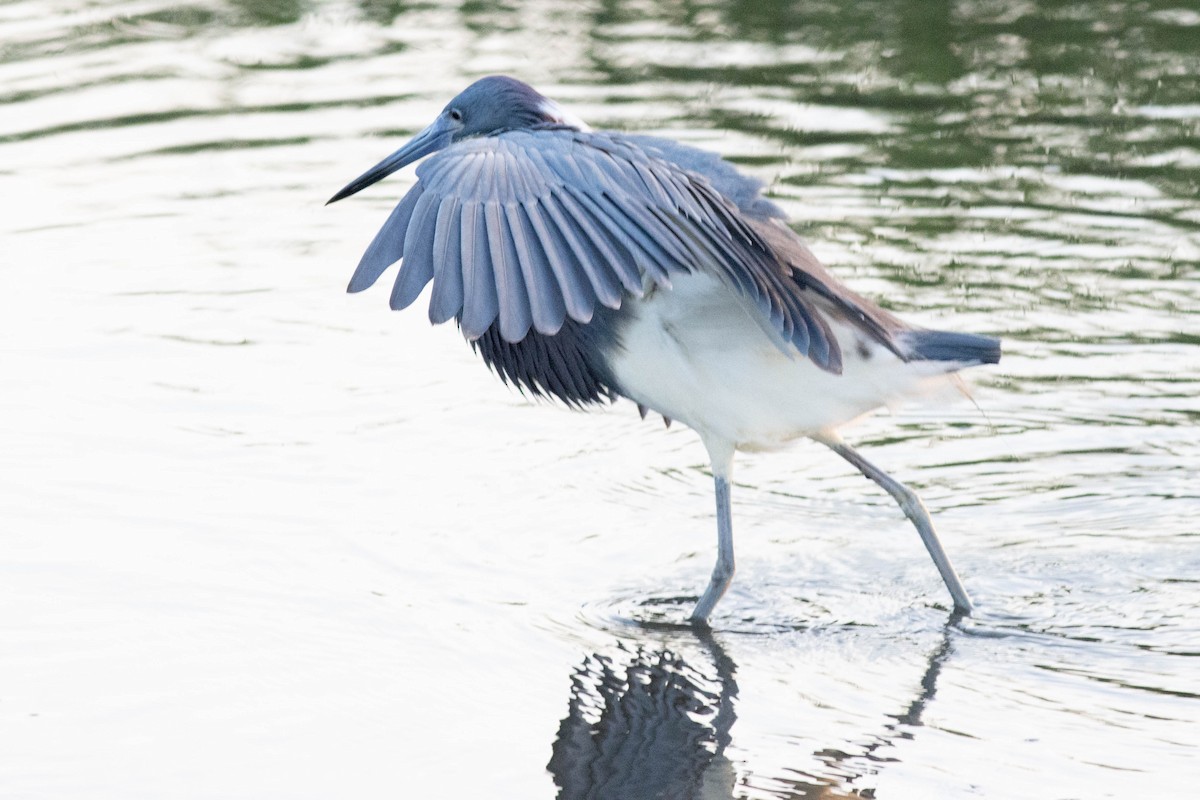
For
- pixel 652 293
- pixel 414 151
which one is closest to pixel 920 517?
pixel 652 293

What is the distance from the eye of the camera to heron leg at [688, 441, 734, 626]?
507 cm

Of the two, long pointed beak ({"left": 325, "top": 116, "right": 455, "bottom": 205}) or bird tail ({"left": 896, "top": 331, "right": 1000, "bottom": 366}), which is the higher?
long pointed beak ({"left": 325, "top": 116, "right": 455, "bottom": 205})

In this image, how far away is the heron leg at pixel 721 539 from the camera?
199 inches

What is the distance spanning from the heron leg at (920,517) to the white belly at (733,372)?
31 cm

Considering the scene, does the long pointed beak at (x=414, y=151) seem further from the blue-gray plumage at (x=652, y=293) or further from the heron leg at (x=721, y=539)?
the heron leg at (x=721, y=539)

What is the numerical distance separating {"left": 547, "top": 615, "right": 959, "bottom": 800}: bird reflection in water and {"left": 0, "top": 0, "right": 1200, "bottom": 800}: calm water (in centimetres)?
1

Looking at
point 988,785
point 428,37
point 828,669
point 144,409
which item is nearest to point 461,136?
point 144,409

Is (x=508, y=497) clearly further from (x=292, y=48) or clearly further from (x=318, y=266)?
(x=292, y=48)

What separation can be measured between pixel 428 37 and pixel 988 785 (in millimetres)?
7628

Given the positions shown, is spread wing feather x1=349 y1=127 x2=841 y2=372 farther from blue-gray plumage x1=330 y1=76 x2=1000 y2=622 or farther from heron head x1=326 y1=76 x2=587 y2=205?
heron head x1=326 y1=76 x2=587 y2=205

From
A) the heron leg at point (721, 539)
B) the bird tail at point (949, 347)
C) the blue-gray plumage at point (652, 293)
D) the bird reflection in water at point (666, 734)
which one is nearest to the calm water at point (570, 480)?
the bird reflection in water at point (666, 734)

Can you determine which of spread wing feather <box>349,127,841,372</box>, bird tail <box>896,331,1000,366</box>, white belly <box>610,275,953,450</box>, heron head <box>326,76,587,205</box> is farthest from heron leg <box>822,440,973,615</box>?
heron head <box>326,76,587,205</box>

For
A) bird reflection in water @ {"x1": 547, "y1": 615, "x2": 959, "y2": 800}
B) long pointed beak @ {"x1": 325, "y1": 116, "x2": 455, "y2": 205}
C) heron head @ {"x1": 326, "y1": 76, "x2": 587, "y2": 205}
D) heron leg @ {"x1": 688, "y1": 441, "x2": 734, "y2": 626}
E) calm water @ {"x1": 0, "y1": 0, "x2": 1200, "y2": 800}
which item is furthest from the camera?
long pointed beak @ {"x1": 325, "y1": 116, "x2": 455, "y2": 205}

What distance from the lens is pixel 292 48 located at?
10.7 meters
